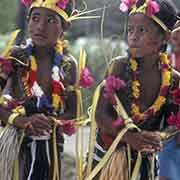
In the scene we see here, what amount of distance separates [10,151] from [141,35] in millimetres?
977

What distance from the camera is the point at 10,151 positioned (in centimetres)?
411

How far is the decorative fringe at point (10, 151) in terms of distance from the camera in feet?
13.5

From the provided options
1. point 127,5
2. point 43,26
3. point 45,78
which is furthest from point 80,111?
point 127,5

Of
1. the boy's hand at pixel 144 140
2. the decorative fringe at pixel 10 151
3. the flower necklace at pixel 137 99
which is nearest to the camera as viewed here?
the boy's hand at pixel 144 140

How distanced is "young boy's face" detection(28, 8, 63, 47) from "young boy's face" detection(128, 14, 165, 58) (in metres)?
0.44

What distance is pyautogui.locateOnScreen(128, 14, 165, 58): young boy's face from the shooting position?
3.85m

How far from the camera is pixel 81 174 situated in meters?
4.09

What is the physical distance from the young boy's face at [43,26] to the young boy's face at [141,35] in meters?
0.44

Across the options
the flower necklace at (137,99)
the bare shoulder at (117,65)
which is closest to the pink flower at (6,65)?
the bare shoulder at (117,65)

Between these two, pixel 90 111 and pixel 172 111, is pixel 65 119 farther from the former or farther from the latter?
pixel 172 111

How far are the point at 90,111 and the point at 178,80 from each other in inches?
20.0

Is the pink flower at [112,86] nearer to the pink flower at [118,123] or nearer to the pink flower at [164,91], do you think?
the pink flower at [118,123]

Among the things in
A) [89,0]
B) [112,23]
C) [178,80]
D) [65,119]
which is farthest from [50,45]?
[112,23]

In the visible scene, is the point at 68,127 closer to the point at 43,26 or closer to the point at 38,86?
the point at 38,86
